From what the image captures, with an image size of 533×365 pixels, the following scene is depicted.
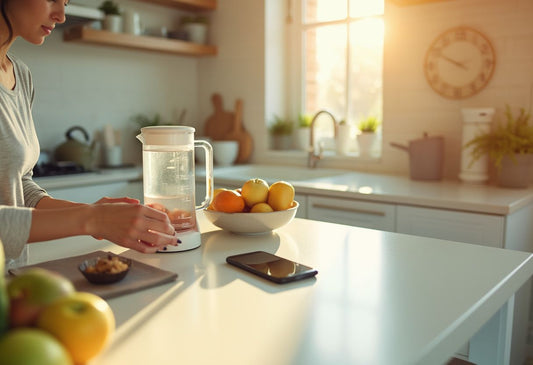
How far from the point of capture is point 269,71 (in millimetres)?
3625

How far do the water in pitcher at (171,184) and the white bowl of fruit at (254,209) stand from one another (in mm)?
137

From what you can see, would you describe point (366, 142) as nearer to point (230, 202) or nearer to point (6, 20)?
point (230, 202)

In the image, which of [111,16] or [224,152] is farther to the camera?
[224,152]

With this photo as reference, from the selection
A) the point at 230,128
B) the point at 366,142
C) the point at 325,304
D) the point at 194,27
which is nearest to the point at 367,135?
the point at 366,142

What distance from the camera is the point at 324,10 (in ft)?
11.7

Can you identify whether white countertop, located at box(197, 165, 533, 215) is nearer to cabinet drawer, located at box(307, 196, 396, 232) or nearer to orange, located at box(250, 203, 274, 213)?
cabinet drawer, located at box(307, 196, 396, 232)

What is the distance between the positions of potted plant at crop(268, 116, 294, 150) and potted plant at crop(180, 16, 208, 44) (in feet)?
2.66

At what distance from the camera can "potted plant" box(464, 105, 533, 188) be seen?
235 cm

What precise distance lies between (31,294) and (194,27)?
3.41m

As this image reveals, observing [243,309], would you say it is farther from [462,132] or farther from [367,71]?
[367,71]

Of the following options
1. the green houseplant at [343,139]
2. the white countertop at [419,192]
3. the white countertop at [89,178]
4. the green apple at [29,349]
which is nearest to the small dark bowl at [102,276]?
the green apple at [29,349]

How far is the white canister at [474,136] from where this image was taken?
2490 mm

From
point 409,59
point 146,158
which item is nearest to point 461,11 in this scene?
point 409,59

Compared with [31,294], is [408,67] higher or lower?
higher
